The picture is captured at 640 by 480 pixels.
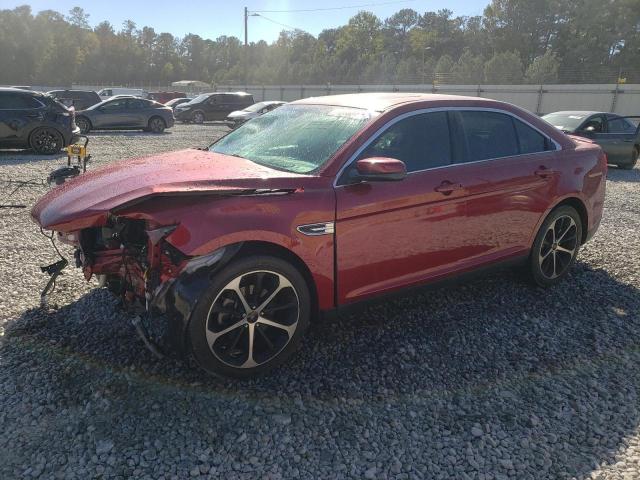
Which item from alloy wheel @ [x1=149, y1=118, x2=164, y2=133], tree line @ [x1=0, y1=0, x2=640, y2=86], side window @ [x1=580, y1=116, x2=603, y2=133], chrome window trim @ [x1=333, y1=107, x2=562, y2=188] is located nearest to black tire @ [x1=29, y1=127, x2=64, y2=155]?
alloy wheel @ [x1=149, y1=118, x2=164, y2=133]

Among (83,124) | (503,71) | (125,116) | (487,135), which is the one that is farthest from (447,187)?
(503,71)

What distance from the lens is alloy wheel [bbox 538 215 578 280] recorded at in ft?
14.7

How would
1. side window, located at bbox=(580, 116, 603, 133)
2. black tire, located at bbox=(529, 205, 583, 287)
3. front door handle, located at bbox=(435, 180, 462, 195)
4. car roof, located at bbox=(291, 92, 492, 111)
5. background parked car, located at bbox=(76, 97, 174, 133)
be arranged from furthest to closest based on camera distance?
background parked car, located at bbox=(76, 97, 174, 133) → side window, located at bbox=(580, 116, 603, 133) → black tire, located at bbox=(529, 205, 583, 287) → car roof, located at bbox=(291, 92, 492, 111) → front door handle, located at bbox=(435, 180, 462, 195)

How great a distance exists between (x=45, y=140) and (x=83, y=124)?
7.04m

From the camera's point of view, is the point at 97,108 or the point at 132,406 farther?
the point at 97,108

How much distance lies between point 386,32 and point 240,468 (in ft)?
385

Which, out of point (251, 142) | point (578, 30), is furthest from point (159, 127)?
point (578, 30)

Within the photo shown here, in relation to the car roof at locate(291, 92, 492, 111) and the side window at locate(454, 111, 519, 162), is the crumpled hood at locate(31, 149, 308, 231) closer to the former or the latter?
the car roof at locate(291, 92, 492, 111)

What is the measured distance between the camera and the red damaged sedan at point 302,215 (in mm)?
2783

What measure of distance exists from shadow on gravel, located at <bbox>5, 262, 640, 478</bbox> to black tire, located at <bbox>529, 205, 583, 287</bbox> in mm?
436

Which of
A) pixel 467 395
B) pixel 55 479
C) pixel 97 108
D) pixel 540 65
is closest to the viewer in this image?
pixel 55 479

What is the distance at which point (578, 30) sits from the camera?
6669 cm

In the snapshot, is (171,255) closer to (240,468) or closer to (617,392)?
(240,468)

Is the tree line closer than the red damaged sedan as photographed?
No
